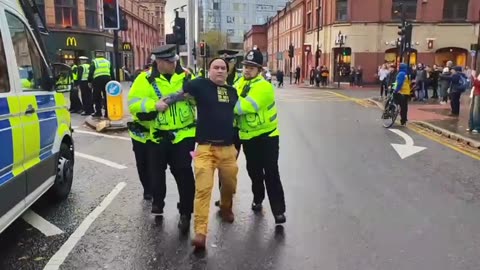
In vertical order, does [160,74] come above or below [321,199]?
above

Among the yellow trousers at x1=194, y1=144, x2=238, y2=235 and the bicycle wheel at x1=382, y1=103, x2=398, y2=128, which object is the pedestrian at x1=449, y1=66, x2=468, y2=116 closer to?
the bicycle wheel at x1=382, y1=103, x2=398, y2=128

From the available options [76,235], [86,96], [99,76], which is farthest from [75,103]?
[76,235]

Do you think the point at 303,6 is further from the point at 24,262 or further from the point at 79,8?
the point at 24,262

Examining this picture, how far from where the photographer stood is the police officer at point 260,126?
197 inches

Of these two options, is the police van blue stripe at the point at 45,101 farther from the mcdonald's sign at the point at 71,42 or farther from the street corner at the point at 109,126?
the mcdonald's sign at the point at 71,42

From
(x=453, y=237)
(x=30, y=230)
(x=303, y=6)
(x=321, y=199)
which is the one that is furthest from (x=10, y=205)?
(x=303, y=6)

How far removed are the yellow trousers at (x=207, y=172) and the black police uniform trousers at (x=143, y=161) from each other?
45.1 inches

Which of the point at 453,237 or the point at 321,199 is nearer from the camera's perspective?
the point at 453,237

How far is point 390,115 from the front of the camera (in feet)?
45.2

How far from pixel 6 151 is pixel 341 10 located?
40.2 metres

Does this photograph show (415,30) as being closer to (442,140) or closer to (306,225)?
(442,140)

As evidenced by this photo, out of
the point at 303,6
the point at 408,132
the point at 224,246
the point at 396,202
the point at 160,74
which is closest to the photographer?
the point at 224,246

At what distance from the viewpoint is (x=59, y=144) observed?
18.7ft

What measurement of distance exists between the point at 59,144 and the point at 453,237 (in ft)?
14.1
